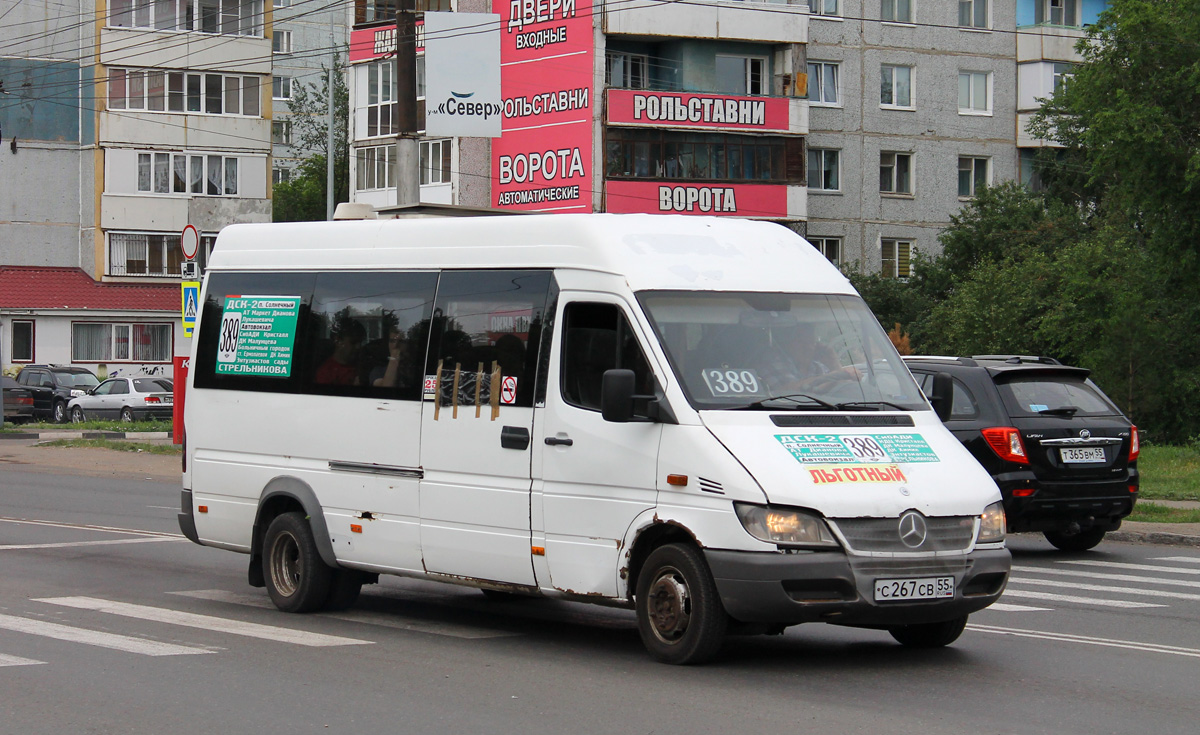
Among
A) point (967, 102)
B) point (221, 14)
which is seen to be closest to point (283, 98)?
Answer: point (221, 14)

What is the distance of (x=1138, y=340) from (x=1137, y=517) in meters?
15.3

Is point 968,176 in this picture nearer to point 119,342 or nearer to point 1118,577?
point 119,342

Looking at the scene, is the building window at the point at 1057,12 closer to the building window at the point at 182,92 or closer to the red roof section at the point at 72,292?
the building window at the point at 182,92

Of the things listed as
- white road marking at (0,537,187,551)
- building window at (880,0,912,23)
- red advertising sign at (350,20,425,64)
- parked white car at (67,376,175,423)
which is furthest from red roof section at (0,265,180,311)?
white road marking at (0,537,187,551)

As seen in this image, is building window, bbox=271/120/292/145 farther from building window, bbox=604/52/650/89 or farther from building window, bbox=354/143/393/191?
building window, bbox=604/52/650/89

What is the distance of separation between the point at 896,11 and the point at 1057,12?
728 cm

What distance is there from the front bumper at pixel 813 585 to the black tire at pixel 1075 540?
7.68m

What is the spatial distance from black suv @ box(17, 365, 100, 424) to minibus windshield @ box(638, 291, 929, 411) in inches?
1645

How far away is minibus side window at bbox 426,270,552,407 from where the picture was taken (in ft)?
30.7

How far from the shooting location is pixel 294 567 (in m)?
10.8

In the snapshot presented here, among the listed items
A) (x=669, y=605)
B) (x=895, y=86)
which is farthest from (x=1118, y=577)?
(x=895, y=86)

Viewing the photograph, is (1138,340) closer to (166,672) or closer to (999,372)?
(999,372)

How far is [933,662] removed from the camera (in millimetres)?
8727

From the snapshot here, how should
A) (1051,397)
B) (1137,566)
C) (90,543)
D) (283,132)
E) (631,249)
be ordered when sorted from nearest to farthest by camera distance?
(631,249)
(1137,566)
(1051,397)
(90,543)
(283,132)
